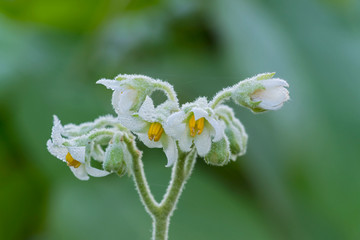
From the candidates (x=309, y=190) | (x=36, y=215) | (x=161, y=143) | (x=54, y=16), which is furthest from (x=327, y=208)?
(x=54, y=16)

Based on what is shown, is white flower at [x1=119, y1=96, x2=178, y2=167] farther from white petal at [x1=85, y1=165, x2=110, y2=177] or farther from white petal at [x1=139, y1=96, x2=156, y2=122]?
white petal at [x1=85, y1=165, x2=110, y2=177]

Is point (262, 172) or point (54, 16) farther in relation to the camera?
point (54, 16)

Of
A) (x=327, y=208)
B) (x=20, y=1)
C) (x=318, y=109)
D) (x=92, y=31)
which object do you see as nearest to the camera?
(x=327, y=208)

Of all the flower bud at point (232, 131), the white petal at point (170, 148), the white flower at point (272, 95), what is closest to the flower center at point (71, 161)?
the white petal at point (170, 148)

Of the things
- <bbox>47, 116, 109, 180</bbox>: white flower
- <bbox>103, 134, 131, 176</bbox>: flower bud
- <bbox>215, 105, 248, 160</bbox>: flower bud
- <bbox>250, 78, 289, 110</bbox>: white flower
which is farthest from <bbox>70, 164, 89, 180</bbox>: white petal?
<bbox>250, 78, 289, 110</bbox>: white flower

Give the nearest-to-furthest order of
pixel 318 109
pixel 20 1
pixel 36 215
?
pixel 318 109 < pixel 36 215 < pixel 20 1

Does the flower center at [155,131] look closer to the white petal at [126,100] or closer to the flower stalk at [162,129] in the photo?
the flower stalk at [162,129]

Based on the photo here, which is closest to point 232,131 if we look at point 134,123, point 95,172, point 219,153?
point 219,153

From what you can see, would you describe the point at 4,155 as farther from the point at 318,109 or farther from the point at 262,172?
the point at 318,109
